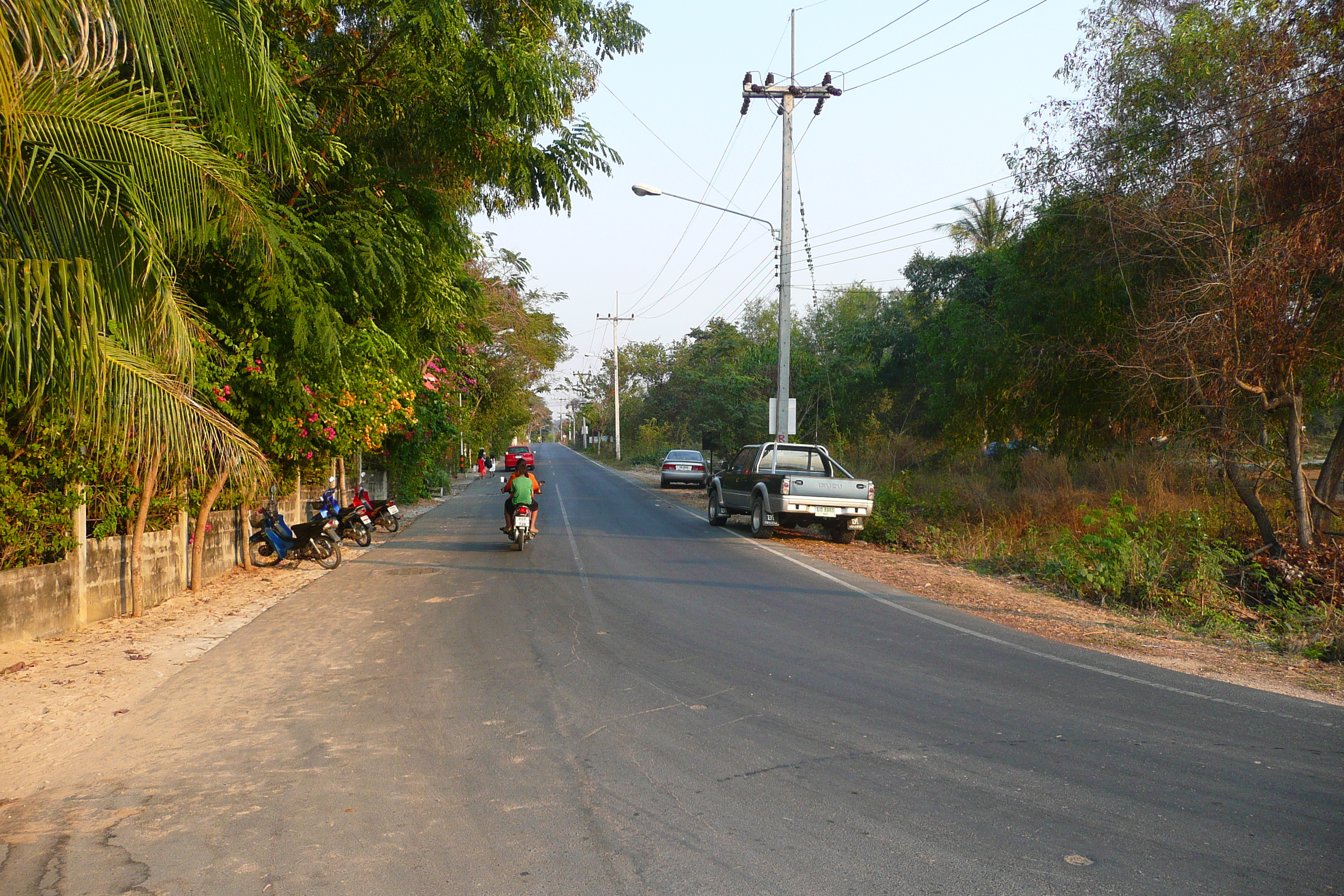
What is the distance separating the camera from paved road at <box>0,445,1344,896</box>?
13.2 ft

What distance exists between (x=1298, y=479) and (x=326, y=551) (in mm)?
14685

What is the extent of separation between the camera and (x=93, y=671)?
7.80m

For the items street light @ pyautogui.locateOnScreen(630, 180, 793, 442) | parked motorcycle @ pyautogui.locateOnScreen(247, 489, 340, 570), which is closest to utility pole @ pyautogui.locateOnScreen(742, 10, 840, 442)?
street light @ pyautogui.locateOnScreen(630, 180, 793, 442)

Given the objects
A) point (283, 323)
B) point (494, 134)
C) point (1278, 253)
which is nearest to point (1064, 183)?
point (1278, 253)

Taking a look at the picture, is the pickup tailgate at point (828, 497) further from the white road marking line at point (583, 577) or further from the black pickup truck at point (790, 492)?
the white road marking line at point (583, 577)

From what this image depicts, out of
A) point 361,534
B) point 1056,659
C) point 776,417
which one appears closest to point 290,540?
point 361,534

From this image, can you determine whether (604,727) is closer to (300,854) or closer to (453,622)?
(300,854)

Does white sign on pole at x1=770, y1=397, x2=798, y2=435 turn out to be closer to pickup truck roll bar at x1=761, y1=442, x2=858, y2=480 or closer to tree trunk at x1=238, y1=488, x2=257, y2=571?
pickup truck roll bar at x1=761, y1=442, x2=858, y2=480

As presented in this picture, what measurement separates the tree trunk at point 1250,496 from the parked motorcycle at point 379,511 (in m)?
14.9

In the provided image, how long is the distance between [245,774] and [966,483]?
2278cm

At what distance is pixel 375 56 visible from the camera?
41.4 feet

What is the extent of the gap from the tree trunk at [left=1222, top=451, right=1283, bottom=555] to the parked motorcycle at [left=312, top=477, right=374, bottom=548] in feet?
48.0

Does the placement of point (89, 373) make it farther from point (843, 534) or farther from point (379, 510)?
point (843, 534)

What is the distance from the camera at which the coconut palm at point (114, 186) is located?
18.8 ft
